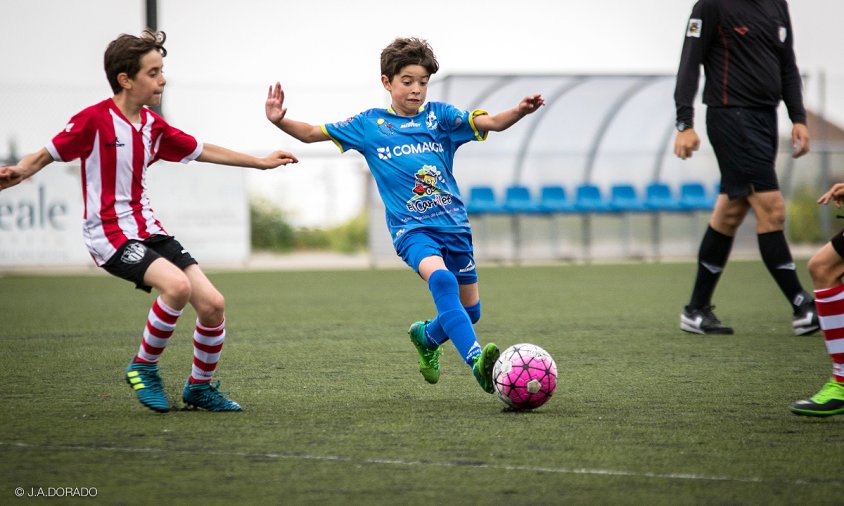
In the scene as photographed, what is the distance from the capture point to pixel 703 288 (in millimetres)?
7133

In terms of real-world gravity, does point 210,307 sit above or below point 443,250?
below

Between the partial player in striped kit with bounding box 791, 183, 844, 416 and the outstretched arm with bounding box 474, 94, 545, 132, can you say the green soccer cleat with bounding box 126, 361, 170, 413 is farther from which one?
the partial player in striped kit with bounding box 791, 183, 844, 416

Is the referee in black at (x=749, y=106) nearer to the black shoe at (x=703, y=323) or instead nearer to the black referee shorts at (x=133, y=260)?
the black shoe at (x=703, y=323)

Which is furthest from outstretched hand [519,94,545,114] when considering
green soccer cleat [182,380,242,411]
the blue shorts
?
green soccer cleat [182,380,242,411]

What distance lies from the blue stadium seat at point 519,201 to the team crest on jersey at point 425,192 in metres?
12.8

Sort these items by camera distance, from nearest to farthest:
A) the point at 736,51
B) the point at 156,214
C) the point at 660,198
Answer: the point at 736,51 < the point at 156,214 < the point at 660,198

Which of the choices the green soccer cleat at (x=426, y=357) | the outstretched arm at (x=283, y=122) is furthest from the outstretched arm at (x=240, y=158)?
the green soccer cleat at (x=426, y=357)

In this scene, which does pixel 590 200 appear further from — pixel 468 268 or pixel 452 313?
pixel 452 313

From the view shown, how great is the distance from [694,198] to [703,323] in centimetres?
1164

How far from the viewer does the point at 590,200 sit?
59.8ft

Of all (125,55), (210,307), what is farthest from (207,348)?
(125,55)

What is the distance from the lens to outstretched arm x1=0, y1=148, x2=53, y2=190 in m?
4.21

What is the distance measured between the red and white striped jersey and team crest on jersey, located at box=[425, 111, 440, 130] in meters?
1.31

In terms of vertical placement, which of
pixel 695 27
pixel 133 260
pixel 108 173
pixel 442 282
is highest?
pixel 695 27
